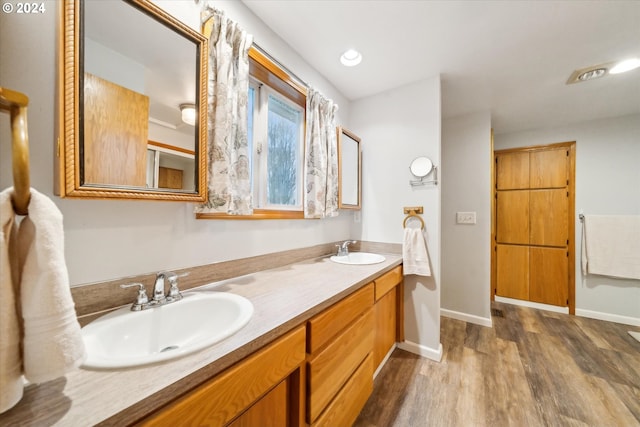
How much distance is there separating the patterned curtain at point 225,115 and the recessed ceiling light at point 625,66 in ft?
8.72

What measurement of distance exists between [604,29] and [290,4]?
6.19ft

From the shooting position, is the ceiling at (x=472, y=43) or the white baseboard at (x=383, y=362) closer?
the ceiling at (x=472, y=43)

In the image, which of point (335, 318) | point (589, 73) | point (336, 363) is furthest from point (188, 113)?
point (589, 73)

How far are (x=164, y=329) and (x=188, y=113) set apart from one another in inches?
33.9

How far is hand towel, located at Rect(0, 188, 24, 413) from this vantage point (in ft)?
1.16

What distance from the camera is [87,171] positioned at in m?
0.72

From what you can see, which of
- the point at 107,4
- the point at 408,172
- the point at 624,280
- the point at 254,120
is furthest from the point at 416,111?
the point at 624,280

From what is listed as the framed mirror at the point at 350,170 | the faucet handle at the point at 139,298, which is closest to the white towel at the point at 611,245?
the framed mirror at the point at 350,170

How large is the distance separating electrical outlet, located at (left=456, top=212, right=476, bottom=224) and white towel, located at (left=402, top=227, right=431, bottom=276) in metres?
1.05

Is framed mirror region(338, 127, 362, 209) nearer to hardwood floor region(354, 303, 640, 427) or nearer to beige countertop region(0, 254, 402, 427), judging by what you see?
beige countertop region(0, 254, 402, 427)

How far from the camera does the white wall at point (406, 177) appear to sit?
→ 6.01 feet

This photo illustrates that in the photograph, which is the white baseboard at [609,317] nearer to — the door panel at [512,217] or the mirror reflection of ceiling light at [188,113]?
the door panel at [512,217]

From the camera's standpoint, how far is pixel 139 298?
806 millimetres

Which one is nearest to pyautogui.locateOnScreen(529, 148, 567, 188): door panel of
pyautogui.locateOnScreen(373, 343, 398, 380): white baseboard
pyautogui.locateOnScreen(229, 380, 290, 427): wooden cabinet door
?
pyautogui.locateOnScreen(373, 343, 398, 380): white baseboard
